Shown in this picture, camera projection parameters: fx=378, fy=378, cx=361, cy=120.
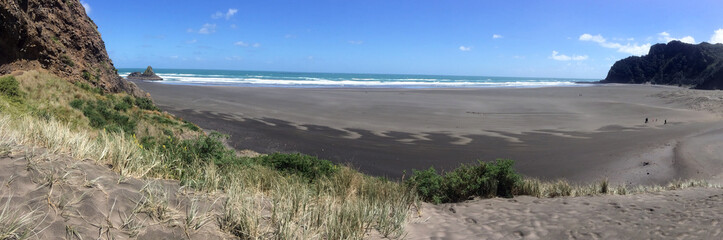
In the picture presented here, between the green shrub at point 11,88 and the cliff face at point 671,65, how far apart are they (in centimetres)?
9132

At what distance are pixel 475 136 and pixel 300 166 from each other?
36.1 feet

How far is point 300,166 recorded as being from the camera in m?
8.48

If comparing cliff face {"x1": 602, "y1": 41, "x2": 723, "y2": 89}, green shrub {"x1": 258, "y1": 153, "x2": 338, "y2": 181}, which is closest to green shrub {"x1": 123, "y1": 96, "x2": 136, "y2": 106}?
green shrub {"x1": 258, "y1": 153, "x2": 338, "y2": 181}

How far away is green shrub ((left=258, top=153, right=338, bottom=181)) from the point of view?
8141 mm

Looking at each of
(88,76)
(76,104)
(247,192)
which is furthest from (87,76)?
(247,192)

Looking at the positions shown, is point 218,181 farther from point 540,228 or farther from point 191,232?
point 540,228

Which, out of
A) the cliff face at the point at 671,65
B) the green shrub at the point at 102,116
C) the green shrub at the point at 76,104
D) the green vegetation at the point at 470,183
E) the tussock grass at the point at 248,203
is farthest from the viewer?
the cliff face at the point at 671,65

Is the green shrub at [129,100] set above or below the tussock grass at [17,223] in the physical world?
below

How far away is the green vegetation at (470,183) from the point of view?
7.48 meters

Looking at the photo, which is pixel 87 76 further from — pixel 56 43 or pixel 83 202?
pixel 83 202

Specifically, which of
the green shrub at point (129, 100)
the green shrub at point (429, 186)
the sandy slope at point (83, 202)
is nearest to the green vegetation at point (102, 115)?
the green shrub at point (129, 100)

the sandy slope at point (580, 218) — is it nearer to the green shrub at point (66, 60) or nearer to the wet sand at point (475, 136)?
the wet sand at point (475, 136)

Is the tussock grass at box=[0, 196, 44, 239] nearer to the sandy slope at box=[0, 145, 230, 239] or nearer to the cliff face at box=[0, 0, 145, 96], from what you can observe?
the sandy slope at box=[0, 145, 230, 239]

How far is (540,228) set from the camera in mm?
5453
